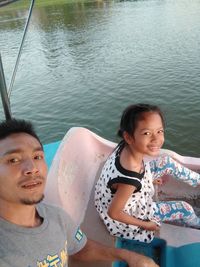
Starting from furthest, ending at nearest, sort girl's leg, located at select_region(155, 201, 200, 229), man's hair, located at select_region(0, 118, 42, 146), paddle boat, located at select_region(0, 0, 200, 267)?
girl's leg, located at select_region(155, 201, 200, 229) < paddle boat, located at select_region(0, 0, 200, 267) < man's hair, located at select_region(0, 118, 42, 146)

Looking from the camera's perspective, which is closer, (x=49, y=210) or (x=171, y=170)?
(x=49, y=210)

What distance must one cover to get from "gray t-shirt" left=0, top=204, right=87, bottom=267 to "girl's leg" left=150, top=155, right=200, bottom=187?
1031mm

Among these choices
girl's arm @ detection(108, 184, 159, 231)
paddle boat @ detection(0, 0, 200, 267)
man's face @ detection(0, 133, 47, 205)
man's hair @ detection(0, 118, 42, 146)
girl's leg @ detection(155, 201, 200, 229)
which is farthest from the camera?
girl's leg @ detection(155, 201, 200, 229)

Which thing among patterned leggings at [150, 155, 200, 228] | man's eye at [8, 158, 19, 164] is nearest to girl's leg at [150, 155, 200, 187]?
patterned leggings at [150, 155, 200, 228]

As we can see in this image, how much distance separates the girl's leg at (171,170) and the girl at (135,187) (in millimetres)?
293

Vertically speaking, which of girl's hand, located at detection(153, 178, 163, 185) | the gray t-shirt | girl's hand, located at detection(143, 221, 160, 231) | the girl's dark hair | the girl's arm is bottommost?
girl's hand, located at detection(153, 178, 163, 185)

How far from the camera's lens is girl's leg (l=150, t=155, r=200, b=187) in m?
2.29

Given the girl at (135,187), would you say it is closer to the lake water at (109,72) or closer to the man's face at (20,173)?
the man's face at (20,173)

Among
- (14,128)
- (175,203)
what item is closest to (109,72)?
(175,203)

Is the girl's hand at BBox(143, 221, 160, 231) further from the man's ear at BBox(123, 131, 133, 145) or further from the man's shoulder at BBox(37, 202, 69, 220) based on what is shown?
the man's shoulder at BBox(37, 202, 69, 220)

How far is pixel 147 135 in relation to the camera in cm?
181

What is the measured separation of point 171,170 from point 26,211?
52.9 inches

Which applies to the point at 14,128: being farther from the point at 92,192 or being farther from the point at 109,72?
the point at 109,72

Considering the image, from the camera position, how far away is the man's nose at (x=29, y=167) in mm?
1173
